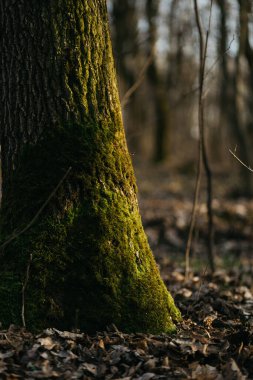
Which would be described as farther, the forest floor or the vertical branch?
the vertical branch

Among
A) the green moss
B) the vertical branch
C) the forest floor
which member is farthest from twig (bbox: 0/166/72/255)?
the vertical branch

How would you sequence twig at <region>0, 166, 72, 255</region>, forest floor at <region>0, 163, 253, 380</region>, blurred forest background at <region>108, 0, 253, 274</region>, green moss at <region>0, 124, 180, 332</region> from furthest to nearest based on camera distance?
Answer: blurred forest background at <region>108, 0, 253, 274</region>, green moss at <region>0, 124, 180, 332</region>, twig at <region>0, 166, 72, 255</region>, forest floor at <region>0, 163, 253, 380</region>

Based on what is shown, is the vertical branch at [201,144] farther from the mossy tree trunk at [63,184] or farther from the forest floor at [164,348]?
the mossy tree trunk at [63,184]

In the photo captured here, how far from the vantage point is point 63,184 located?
384 cm

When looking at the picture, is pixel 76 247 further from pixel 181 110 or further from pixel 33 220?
pixel 181 110

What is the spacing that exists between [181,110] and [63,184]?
34.7 meters

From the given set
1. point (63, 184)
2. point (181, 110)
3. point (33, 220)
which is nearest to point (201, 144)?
point (63, 184)

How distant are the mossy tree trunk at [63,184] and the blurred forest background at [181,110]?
1347 mm

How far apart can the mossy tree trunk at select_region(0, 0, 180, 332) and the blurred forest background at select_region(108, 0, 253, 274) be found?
4.42ft

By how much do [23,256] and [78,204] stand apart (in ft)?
1.85

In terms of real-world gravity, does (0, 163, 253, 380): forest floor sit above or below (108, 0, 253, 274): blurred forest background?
below

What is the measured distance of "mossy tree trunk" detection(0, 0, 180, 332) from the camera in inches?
149

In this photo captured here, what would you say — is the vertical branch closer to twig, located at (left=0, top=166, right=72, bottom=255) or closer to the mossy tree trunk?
the mossy tree trunk

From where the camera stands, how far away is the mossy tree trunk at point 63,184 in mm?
3773
